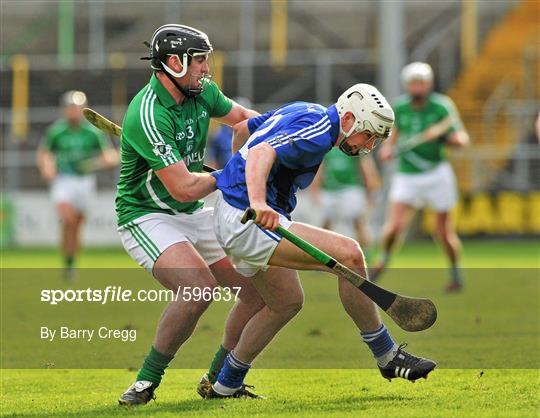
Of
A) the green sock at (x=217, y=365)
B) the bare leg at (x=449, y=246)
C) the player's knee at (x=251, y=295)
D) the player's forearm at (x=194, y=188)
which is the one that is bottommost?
the bare leg at (x=449, y=246)

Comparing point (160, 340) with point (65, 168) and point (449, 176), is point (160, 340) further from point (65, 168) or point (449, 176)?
point (65, 168)

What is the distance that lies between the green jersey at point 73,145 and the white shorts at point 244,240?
9643 mm

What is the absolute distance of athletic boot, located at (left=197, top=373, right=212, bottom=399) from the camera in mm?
6527

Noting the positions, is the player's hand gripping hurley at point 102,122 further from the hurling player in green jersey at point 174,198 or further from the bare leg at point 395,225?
the bare leg at point 395,225

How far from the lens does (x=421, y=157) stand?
13.6 metres

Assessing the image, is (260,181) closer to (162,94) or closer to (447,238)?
(162,94)

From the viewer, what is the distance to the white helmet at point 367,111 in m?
6.17

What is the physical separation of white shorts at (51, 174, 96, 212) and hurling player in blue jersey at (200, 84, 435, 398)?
953 centimetres

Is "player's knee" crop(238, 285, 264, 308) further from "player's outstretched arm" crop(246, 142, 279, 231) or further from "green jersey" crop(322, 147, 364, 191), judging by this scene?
"green jersey" crop(322, 147, 364, 191)

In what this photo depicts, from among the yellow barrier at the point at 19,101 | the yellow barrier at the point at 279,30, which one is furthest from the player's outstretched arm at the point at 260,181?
the yellow barrier at the point at 279,30

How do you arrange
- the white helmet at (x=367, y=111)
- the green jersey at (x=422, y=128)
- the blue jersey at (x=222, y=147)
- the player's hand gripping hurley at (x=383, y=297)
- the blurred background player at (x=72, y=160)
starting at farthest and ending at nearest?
the blurred background player at (x=72, y=160) < the blue jersey at (x=222, y=147) < the green jersey at (x=422, y=128) < the white helmet at (x=367, y=111) < the player's hand gripping hurley at (x=383, y=297)

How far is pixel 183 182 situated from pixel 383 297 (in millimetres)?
1171

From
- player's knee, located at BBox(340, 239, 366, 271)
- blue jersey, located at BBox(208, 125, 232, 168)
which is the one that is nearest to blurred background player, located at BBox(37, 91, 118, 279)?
blue jersey, located at BBox(208, 125, 232, 168)

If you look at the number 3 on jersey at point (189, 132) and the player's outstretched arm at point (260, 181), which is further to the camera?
the number 3 on jersey at point (189, 132)
